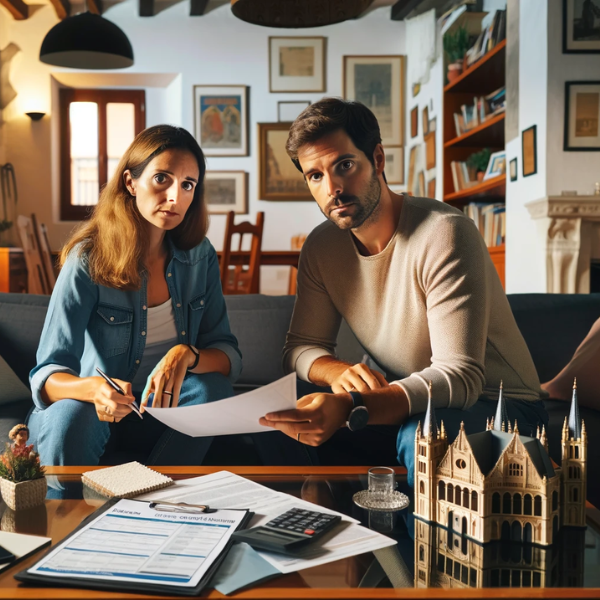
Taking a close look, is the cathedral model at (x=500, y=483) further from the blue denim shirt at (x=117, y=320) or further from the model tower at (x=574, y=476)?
the blue denim shirt at (x=117, y=320)

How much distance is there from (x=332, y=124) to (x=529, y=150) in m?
2.69

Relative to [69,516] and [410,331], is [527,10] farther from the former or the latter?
[69,516]

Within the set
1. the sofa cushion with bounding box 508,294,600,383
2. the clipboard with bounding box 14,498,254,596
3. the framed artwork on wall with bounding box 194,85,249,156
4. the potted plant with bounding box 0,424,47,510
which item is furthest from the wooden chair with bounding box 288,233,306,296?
the clipboard with bounding box 14,498,254,596

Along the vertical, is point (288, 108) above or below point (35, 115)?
above

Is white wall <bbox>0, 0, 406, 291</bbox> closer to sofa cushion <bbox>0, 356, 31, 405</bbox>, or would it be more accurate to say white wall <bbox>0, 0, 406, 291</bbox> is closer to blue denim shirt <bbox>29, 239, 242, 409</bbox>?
sofa cushion <bbox>0, 356, 31, 405</bbox>

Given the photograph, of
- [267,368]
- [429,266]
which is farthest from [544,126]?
[429,266]

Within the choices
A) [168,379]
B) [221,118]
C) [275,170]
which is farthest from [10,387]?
[221,118]

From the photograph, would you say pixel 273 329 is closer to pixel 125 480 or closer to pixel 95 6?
pixel 125 480

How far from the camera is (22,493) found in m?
1.02

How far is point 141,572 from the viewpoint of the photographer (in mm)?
759

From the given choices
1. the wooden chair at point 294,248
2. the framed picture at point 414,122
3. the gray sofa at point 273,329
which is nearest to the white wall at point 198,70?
the wooden chair at point 294,248

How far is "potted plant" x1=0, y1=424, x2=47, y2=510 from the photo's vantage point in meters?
1.02

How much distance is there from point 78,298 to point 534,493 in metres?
1.08

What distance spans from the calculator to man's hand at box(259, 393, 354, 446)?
0.16m
